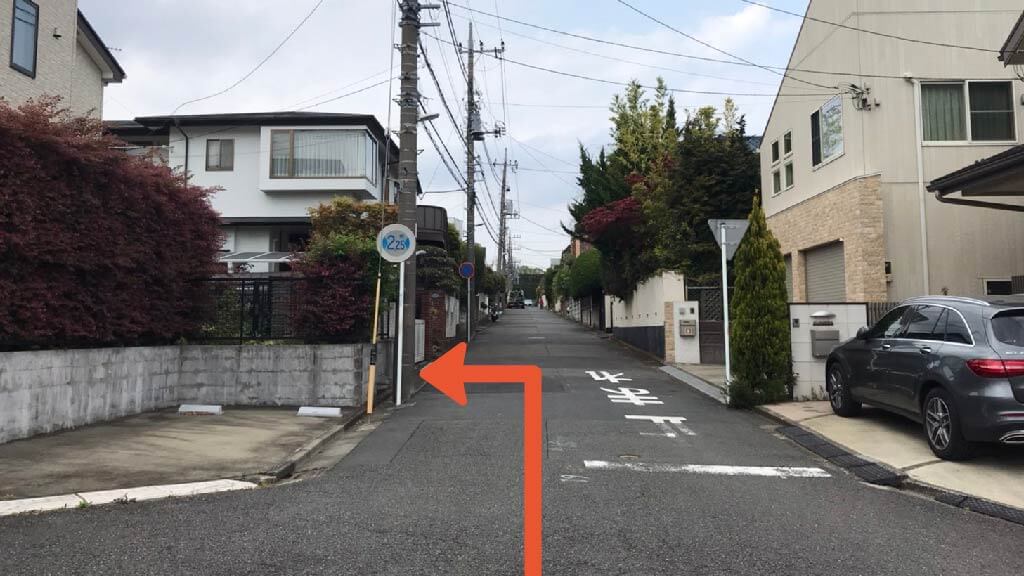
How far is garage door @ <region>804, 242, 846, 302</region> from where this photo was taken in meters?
14.5

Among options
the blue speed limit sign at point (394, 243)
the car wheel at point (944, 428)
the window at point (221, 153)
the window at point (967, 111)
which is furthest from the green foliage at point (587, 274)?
A: the car wheel at point (944, 428)

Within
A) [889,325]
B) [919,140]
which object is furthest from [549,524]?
[919,140]

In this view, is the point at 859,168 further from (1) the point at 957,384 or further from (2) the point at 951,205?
(1) the point at 957,384

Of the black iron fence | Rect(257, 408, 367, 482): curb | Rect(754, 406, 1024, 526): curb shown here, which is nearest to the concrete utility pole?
the black iron fence

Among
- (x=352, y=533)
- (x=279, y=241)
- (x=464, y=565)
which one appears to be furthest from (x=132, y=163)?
(x=279, y=241)

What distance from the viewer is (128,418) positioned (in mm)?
9414

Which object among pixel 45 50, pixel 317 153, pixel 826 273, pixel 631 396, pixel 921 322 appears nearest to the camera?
pixel 921 322

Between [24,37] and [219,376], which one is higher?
[24,37]

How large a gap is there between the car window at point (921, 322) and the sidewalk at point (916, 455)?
3.96ft

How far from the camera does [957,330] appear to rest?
696cm

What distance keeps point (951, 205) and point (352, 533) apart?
1335 centimetres

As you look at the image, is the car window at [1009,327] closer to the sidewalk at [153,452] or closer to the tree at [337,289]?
the sidewalk at [153,452]

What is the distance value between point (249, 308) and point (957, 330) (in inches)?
389

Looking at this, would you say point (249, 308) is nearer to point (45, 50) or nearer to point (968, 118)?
point (45, 50)
